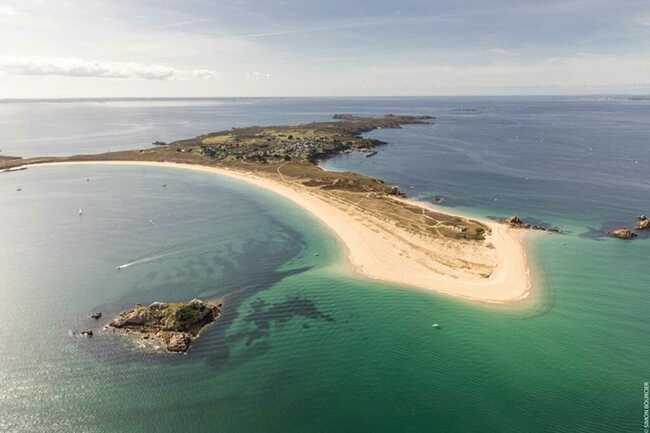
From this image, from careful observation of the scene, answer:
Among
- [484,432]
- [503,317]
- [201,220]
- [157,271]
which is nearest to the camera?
[484,432]

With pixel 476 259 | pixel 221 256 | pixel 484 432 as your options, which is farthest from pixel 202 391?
pixel 476 259

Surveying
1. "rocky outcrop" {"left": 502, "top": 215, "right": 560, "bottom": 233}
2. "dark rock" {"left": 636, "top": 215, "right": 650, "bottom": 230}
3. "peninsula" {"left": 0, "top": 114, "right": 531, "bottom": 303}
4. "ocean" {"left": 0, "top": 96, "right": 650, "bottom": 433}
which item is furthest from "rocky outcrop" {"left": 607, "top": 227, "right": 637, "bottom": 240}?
"peninsula" {"left": 0, "top": 114, "right": 531, "bottom": 303}

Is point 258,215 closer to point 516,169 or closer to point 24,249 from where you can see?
point 24,249

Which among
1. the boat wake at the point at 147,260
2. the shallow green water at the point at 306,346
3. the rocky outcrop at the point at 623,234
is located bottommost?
the shallow green water at the point at 306,346

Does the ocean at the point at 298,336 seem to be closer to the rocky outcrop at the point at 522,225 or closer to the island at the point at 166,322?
the island at the point at 166,322

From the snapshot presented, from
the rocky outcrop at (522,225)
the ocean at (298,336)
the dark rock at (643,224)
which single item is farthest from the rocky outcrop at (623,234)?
the rocky outcrop at (522,225)

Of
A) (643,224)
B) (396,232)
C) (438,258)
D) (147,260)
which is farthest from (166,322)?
(643,224)
